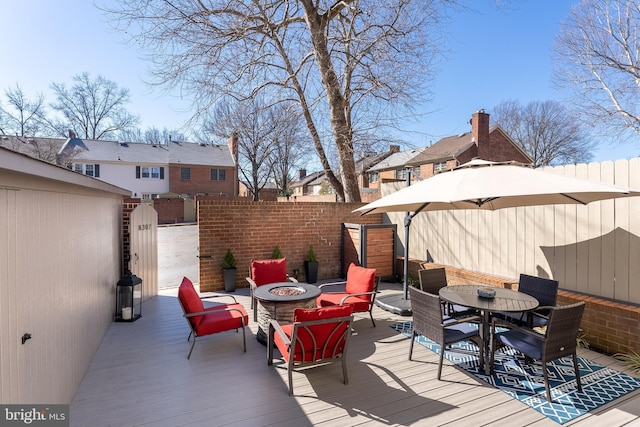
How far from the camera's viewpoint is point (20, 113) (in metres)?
22.3

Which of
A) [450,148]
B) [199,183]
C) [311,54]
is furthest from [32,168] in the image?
[199,183]

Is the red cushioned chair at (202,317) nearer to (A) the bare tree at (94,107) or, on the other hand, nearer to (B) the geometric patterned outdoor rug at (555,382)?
(B) the geometric patterned outdoor rug at (555,382)

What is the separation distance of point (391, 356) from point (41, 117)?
104 feet

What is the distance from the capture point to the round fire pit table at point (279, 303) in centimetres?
427

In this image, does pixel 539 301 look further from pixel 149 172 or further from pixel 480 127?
pixel 149 172

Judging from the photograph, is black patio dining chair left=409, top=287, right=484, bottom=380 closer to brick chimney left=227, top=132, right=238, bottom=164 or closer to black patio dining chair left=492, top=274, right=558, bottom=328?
black patio dining chair left=492, top=274, right=558, bottom=328

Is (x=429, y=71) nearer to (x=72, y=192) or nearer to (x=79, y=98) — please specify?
(x=72, y=192)

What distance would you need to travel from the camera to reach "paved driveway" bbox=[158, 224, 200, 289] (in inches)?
363

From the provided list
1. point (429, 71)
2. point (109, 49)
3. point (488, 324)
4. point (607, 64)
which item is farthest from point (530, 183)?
point (607, 64)

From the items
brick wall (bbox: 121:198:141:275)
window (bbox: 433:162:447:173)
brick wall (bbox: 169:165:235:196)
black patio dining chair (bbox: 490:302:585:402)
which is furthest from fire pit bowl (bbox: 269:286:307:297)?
brick wall (bbox: 169:165:235:196)

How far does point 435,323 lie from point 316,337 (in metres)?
1.42

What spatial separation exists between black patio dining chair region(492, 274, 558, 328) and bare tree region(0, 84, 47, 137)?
30.9 meters

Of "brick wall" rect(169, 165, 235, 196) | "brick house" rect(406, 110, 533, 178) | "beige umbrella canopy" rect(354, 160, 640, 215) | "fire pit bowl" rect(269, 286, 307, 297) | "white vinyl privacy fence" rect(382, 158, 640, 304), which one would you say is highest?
"brick house" rect(406, 110, 533, 178)

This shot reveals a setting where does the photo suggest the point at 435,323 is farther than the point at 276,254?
No
